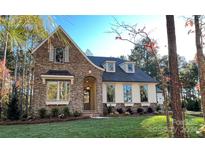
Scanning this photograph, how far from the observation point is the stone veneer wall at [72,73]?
8.38 meters

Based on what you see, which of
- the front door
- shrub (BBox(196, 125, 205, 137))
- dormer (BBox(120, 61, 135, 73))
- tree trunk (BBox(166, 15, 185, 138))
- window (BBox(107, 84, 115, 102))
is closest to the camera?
tree trunk (BBox(166, 15, 185, 138))

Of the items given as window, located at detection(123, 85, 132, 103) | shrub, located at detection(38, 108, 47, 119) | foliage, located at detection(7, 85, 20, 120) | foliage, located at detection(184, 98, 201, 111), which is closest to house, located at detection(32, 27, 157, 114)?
window, located at detection(123, 85, 132, 103)

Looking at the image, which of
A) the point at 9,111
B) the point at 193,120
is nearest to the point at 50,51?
the point at 9,111

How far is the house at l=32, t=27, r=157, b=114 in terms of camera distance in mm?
8484

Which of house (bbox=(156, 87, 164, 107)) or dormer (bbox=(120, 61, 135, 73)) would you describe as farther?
dormer (bbox=(120, 61, 135, 73))

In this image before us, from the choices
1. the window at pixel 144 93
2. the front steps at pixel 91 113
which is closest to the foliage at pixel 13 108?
the front steps at pixel 91 113

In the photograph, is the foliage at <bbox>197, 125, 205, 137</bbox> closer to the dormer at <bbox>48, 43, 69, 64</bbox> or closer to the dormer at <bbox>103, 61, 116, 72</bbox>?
the dormer at <bbox>48, 43, 69, 64</bbox>

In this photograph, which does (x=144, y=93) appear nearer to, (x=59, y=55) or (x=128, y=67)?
(x=128, y=67)

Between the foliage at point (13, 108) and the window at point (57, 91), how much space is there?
1.43m
